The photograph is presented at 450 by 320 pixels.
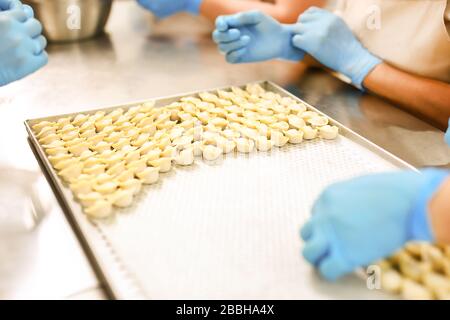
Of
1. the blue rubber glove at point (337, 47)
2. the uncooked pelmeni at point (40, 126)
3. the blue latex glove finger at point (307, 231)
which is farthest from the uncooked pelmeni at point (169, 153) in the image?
the blue rubber glove at point (337, 47)

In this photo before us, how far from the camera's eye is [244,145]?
117 centimetres

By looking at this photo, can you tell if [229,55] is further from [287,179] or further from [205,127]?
[287,179]

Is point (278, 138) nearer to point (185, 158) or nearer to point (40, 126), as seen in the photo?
point (185, 158)

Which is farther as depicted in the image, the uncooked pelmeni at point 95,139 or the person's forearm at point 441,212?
the uncooked pelmeni at point 95,139

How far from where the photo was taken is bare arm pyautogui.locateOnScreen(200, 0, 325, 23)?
6.09ft

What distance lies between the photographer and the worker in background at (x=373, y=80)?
2.39ft

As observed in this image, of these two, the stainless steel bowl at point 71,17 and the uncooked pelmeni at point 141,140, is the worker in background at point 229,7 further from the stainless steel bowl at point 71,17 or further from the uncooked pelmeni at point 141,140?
the uncooked pelmeni at point 141,140

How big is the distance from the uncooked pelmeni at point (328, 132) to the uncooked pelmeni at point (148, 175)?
455mm

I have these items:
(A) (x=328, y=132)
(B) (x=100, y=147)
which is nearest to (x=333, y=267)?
(A) (x=328, y=132)

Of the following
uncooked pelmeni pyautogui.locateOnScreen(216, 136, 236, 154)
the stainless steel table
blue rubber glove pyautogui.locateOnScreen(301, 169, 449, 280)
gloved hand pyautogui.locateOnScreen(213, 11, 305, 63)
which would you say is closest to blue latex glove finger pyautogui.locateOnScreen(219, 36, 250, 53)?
gloved hand pyautogui.locateOnScreen(213, 11, 305, 63)

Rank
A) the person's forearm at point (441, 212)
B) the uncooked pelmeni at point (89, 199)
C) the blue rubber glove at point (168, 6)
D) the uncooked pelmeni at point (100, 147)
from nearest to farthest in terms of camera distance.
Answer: the person's forearm at point (441, 212)
the uncooked pelmeni at point (89, 199)
the uncooked pelmeni at point (100, 147)
the blue rubber glove at point (168, 6)

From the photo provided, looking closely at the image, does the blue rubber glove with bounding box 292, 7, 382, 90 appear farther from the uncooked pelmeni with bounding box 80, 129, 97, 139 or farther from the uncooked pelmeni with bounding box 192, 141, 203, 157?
the uncooked pelmeni with bounding box 80, 129, 97, 139
